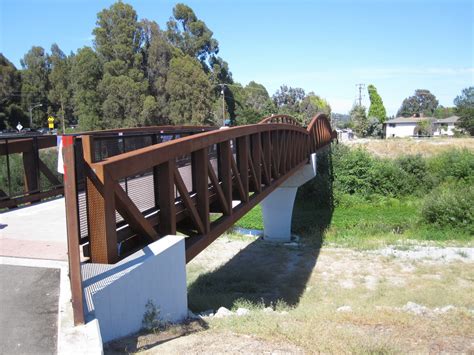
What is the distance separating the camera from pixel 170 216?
24.1 feet

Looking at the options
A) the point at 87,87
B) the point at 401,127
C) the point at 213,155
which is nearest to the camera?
the point at 213,155

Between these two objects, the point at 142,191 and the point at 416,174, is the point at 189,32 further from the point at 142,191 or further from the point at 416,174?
the point at 142,191

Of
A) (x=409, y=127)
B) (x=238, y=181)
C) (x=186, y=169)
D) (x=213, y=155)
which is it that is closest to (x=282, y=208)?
(x=238, y=181)

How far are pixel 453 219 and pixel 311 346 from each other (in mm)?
24175

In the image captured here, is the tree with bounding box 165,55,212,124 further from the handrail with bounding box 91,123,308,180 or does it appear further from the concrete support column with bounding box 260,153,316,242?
the handrail with bounding box 91,123,308,180

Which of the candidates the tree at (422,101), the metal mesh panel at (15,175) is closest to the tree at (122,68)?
the metal mesh panel at (15,175)

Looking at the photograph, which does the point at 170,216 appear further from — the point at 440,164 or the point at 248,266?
the point at 440,164

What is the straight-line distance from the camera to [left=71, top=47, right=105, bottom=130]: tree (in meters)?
57.9

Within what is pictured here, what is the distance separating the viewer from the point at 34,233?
735 centimetres

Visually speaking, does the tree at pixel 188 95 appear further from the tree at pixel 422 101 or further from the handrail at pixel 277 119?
the tree at pixel 422 101

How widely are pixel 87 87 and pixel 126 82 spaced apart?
22.2 ft

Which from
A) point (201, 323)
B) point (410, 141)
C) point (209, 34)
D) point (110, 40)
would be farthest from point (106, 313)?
point (209, 34)

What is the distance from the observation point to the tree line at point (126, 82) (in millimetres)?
57406

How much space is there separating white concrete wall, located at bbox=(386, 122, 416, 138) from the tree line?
30.8 meters
